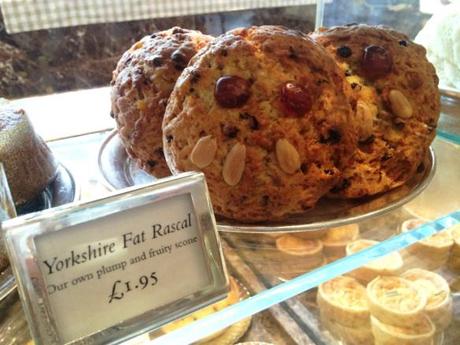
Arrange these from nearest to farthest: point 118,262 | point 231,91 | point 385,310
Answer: point 118,262 < point 231,91 < point 385,310

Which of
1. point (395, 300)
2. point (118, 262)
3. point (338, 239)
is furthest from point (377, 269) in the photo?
point (118, 262)

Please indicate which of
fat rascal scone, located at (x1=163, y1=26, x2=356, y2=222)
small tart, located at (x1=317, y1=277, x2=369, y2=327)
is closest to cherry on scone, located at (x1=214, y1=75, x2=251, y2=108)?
fat rascal scone, located at (x1=163, y1=26, x2=356, y2=222)

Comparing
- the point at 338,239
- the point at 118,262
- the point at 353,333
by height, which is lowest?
the point at 353,333

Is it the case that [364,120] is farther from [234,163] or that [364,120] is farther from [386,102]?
[234,163]

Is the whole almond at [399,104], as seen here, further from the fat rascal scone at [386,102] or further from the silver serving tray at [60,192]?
the silver serving tray at [60,192]

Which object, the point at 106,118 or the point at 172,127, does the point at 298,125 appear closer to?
the point at 172,127

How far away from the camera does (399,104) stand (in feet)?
2.35

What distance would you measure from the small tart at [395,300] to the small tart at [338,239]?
0.25 m

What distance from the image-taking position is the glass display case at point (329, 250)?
1.89 feet

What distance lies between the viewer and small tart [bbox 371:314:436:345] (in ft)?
2.85

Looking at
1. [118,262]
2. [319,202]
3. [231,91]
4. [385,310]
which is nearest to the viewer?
[118,262]

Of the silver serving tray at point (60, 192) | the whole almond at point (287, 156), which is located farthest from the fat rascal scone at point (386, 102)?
the silver serving tray at point (60, 192)

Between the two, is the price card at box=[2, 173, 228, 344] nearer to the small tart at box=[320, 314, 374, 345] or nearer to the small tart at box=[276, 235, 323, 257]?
the small tart at box=[276, 235, 323, 257]

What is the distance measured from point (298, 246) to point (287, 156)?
0.45ft
